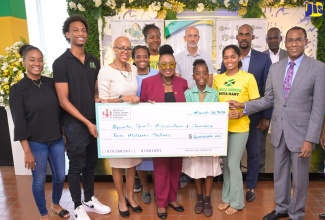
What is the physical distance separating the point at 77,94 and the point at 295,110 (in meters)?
1.94

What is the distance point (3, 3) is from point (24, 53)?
3632mm

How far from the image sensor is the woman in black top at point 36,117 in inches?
101

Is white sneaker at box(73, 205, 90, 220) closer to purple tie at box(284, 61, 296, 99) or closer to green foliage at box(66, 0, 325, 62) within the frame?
purple tie at box(284, 61, 296, 99)

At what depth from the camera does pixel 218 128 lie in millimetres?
2852

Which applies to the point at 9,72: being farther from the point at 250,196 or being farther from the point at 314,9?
the point at 314,9

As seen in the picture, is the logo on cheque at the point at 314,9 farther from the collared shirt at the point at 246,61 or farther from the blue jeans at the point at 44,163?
the blue jeans at the point at 44,163

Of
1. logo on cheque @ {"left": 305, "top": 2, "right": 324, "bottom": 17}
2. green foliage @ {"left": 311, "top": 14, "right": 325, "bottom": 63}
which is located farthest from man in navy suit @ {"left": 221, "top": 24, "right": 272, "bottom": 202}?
green foliage @ {"left": 311, "top": 14, "right": 325, "bottom": 63}

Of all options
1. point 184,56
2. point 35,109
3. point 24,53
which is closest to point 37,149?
point 35,109

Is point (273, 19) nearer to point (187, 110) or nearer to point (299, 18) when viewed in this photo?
point (299, 18)

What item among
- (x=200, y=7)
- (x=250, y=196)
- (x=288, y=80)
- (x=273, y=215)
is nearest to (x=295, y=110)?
(x=288, y=80)

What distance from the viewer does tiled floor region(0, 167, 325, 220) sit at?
3.10m

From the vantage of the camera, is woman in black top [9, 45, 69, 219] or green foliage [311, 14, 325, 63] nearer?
woman in black top [9, 45, 69, 219]

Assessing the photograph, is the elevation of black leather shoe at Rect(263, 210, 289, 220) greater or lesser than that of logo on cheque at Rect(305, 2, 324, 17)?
lesser

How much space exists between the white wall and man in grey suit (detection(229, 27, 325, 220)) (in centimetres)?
582
